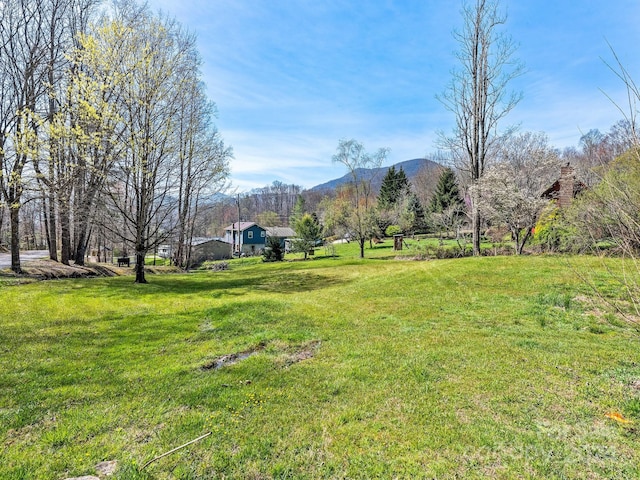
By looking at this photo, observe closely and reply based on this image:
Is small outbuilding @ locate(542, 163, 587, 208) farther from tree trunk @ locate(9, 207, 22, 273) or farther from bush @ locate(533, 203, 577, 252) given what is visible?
tree trunk @ locate(9, 207, 22, 273)

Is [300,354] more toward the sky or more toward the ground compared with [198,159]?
more toward the ground

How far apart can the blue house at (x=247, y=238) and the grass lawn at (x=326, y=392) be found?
4288cm

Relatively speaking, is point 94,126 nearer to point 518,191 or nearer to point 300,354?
point 300,354

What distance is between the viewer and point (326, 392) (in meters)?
3.65

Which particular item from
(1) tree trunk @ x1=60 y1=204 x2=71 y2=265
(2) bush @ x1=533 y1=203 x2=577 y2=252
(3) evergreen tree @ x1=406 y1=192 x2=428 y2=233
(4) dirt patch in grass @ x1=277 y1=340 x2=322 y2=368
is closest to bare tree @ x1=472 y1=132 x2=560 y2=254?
(2) bush @ x1=533 y1=203 x2=577 y2=252

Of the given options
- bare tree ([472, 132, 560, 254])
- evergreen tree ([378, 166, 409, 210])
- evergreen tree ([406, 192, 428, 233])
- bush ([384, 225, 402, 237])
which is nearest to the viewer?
bare tree ([472, 132, 560, 254])

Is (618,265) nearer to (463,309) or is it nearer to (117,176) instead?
(463,309)

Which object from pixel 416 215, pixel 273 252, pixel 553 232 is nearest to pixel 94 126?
pixel 273 252

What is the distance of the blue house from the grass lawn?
42875 millimetres

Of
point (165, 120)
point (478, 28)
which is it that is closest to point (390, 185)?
point (478, 28)

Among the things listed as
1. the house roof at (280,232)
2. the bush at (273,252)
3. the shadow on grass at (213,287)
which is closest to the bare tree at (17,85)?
the shadow on grass at (213,287)

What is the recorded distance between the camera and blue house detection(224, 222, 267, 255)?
164ft

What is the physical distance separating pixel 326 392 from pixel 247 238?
4863 centimetres

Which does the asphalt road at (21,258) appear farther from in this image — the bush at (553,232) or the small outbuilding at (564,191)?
the small outbuilding at (564,191)
